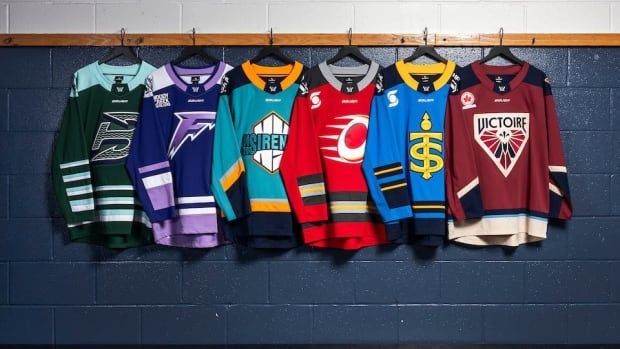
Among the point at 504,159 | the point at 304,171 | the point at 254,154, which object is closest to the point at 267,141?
the point at 254,154

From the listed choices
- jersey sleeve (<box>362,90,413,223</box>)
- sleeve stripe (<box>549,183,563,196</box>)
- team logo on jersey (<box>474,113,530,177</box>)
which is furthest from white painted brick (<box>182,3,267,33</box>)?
sleeve stripe (<box>549,183,563,196</box>)

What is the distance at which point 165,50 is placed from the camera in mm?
2666

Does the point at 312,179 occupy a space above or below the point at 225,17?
below

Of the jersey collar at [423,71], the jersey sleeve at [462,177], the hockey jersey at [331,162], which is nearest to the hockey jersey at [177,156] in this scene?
the hockey jersey at [331,162]

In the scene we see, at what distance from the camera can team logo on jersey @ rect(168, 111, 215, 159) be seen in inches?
100

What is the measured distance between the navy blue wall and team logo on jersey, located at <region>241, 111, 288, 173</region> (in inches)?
12.5

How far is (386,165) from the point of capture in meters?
2.51

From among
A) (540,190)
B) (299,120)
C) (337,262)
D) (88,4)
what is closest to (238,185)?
(299,120)

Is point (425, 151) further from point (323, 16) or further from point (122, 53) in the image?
point (122, 53)

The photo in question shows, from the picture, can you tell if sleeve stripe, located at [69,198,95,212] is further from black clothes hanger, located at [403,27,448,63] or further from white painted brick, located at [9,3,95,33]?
black clothes hanger, located at [403,27,448,63]

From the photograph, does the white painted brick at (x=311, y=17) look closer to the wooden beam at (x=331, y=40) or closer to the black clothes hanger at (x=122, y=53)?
the wooden beam at (x=331, y=40)

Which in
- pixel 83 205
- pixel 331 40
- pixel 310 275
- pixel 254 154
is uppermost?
pixel 331 40

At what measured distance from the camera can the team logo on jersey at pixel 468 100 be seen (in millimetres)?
2576

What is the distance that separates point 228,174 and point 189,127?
0.25 m
